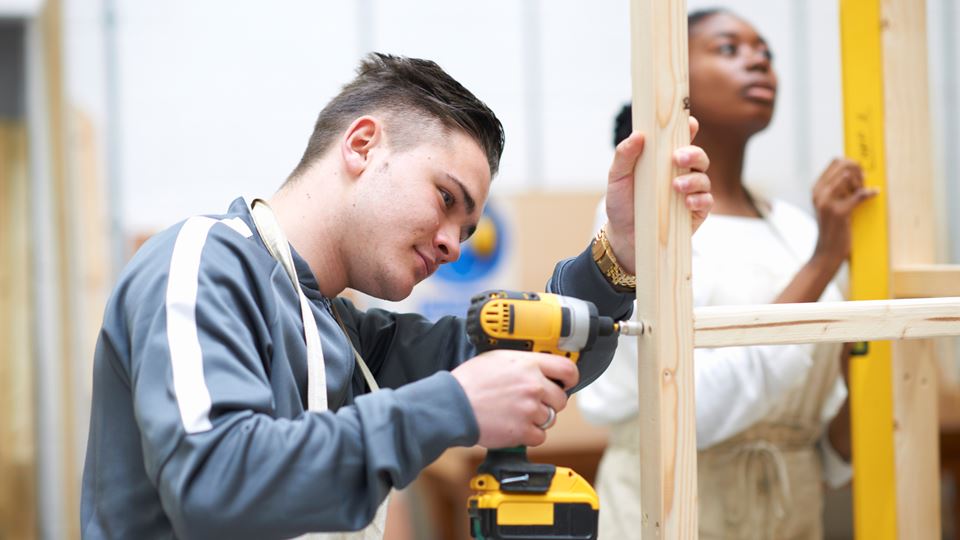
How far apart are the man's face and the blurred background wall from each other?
2212 millimetres

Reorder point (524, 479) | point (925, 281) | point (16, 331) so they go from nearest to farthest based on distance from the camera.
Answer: point (524, 479) → point (925, 281) → point (16, 331)

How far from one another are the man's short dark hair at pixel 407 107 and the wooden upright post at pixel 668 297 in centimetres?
24

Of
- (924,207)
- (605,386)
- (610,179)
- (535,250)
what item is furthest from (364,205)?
(535,250)

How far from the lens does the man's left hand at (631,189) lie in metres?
1.10

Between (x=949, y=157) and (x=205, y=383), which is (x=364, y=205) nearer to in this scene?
(x=205, y=383)

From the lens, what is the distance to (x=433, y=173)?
1.20m

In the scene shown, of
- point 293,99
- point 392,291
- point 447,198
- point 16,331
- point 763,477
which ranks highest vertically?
point 293,99

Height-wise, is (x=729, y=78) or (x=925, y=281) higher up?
(x=729, y=78)

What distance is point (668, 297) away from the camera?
3.60ft

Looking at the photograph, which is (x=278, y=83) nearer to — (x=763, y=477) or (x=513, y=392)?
(x=763, y=477)

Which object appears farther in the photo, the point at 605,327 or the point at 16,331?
the point at 16,331

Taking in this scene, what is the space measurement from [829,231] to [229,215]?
3.17ft

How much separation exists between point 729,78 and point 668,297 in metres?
0.82

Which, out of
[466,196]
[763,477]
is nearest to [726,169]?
[763,477]
